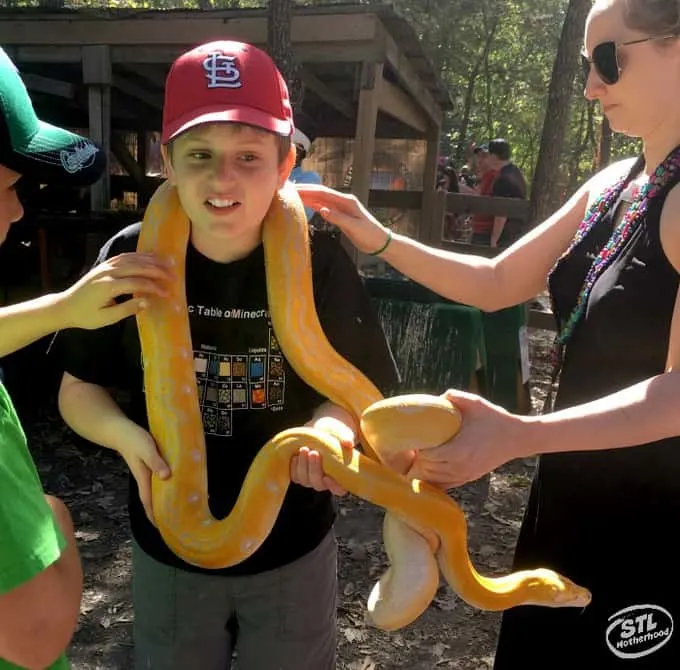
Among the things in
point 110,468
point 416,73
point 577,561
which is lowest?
point 110,468

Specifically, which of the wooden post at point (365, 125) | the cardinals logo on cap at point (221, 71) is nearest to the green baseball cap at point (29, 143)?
the cardinals logo on cap at point (221, 71)

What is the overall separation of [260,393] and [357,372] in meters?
0.27

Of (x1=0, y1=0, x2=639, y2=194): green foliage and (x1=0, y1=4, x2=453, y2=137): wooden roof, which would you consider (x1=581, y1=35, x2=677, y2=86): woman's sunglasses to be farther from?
(x1=0, y1=0, x2=639, y2=194): green foliage

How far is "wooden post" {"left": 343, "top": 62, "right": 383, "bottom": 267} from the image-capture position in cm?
633

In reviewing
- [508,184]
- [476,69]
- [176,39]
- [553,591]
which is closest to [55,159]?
[553,591]

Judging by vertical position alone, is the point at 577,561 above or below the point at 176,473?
below

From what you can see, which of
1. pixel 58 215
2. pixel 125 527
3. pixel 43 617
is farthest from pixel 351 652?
pixel 58 215

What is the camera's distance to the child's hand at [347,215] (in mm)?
2135

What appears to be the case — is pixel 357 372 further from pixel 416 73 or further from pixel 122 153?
pixel 122 153

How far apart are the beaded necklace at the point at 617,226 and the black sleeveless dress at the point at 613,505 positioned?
0.02 m

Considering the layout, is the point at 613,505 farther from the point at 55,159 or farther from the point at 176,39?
the point at 176,39

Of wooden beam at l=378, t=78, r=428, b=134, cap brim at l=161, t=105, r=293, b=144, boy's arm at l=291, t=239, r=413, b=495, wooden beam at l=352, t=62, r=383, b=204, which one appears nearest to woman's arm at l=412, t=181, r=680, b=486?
boy's arm at l=291, t=239, r=413, b=495

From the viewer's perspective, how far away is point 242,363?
186 cm

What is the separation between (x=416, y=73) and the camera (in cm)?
909
